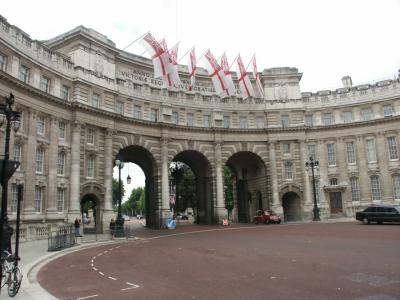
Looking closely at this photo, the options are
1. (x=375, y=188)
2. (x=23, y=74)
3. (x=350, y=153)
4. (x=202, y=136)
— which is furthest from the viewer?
(x=350, y=153)

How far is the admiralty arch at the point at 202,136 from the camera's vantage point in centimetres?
3597

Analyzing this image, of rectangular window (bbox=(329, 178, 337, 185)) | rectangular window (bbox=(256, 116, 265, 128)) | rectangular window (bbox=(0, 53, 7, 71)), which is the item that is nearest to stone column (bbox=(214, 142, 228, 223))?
rectangular window (bbox=(256, 116, 265, 128))

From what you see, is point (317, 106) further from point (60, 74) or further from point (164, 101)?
point (60, 74)

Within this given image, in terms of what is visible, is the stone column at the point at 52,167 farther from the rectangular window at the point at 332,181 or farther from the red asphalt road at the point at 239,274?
the rectangular window at the point at 332,181

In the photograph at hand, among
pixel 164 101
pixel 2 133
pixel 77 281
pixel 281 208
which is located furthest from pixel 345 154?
pixel 77 281

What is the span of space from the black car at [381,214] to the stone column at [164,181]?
70.4 feet

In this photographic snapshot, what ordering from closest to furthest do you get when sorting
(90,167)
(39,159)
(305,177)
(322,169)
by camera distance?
1. (39,159)
2. (90,167)
3. (305,177)
4. (322,169)

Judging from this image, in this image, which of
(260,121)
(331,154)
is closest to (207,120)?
(260,121)

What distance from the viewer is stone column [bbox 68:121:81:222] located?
35406 millimetres

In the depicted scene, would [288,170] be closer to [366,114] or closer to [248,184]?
[248,184]

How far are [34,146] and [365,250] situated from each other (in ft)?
89.8

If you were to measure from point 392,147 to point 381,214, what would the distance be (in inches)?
753

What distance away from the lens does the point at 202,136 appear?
161ft

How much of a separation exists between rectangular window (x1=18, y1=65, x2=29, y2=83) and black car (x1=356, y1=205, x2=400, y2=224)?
107ft
